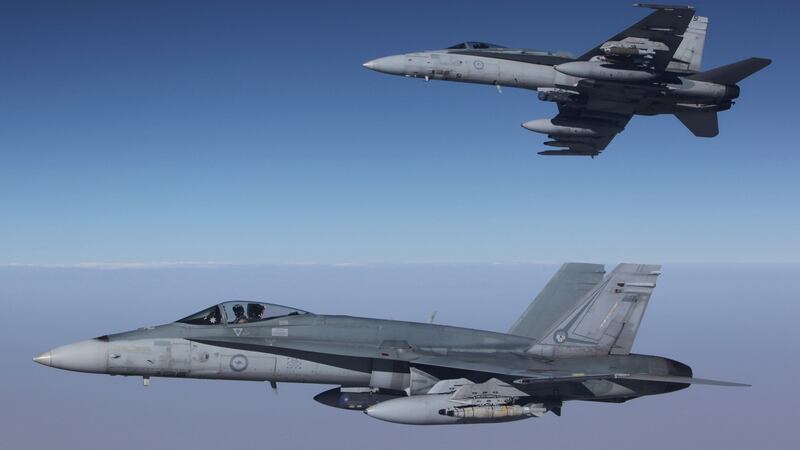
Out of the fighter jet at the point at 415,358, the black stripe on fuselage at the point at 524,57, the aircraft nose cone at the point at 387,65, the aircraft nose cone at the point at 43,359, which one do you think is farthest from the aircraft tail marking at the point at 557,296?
the aircraft nose cone at the point at 43,359

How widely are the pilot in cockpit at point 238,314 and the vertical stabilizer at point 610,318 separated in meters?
7.49

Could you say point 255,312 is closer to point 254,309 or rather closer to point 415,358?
point 254,309

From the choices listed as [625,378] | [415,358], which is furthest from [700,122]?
[415,358]

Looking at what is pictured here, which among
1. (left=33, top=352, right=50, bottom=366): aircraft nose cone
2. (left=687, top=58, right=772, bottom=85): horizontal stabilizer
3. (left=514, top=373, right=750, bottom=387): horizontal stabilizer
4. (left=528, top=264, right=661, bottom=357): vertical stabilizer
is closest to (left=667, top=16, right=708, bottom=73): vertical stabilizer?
(left=687, top=58, right=772, bottom=85): horizontal stabilizer

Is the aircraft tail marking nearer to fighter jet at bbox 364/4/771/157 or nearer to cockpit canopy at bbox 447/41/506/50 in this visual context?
fighter jet at bbox 364/4/771/157

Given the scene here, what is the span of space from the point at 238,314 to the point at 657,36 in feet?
53.7

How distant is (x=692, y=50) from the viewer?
25.3 m

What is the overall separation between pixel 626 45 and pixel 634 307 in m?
9.69

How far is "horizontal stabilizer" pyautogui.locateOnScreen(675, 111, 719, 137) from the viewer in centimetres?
2566

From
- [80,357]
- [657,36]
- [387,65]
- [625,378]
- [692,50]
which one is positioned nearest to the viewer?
[80,357]

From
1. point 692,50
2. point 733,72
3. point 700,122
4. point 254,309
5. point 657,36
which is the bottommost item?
point 254,309

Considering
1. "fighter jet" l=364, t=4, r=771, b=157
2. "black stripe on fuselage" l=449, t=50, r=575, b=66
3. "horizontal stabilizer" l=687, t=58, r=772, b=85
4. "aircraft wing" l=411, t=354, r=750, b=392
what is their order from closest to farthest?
"aircraft wing" l=411, t=354, r=750, b=392, "fighter jet" l=364, t=4, r=771, b=157, "horizontal stabilizer" l=687, t=58, r=772, b=85, "black stripe on fuselage" l=449, t=50, r=575, b=66

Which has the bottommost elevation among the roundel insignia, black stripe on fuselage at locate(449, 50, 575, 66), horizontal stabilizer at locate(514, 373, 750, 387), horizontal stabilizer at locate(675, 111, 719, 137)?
horizontal stabilizer at locate(514, 373, 750, 387)

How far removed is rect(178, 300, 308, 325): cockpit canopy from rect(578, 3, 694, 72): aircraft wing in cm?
1434
